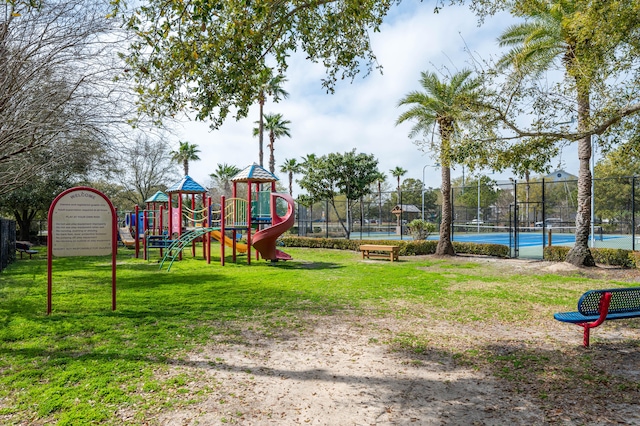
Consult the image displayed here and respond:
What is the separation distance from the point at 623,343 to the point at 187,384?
553 cm

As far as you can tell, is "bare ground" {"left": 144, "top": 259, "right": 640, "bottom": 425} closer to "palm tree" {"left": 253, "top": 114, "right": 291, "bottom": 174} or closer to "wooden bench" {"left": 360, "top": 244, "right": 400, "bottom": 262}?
"wooden bench" {"left": 360, "top": 244, "right": 400, "bottom": 262}

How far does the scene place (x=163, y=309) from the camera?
25.9 ft

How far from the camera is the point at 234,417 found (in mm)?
3672

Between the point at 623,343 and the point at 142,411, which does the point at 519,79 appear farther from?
the point at 142,411

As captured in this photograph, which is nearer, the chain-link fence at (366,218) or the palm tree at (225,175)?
the chain-link fence at (366,218)

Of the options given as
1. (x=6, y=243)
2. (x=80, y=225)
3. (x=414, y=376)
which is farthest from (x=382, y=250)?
(x=6, y=243)

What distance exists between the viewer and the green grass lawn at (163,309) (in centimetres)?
412

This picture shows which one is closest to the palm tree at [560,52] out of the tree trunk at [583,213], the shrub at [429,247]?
the tree trunk at [583,213]

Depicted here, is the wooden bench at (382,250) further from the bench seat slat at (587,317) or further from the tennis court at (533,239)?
the bench seat slat at (587,317)

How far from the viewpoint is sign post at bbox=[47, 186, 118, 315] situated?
7.09 metres

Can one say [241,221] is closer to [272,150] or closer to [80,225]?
[80,225]

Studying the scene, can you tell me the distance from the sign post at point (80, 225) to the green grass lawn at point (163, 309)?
3.51ft

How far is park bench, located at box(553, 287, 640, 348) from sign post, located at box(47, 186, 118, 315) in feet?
22.1

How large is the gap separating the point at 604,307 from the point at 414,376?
8.29 feet
